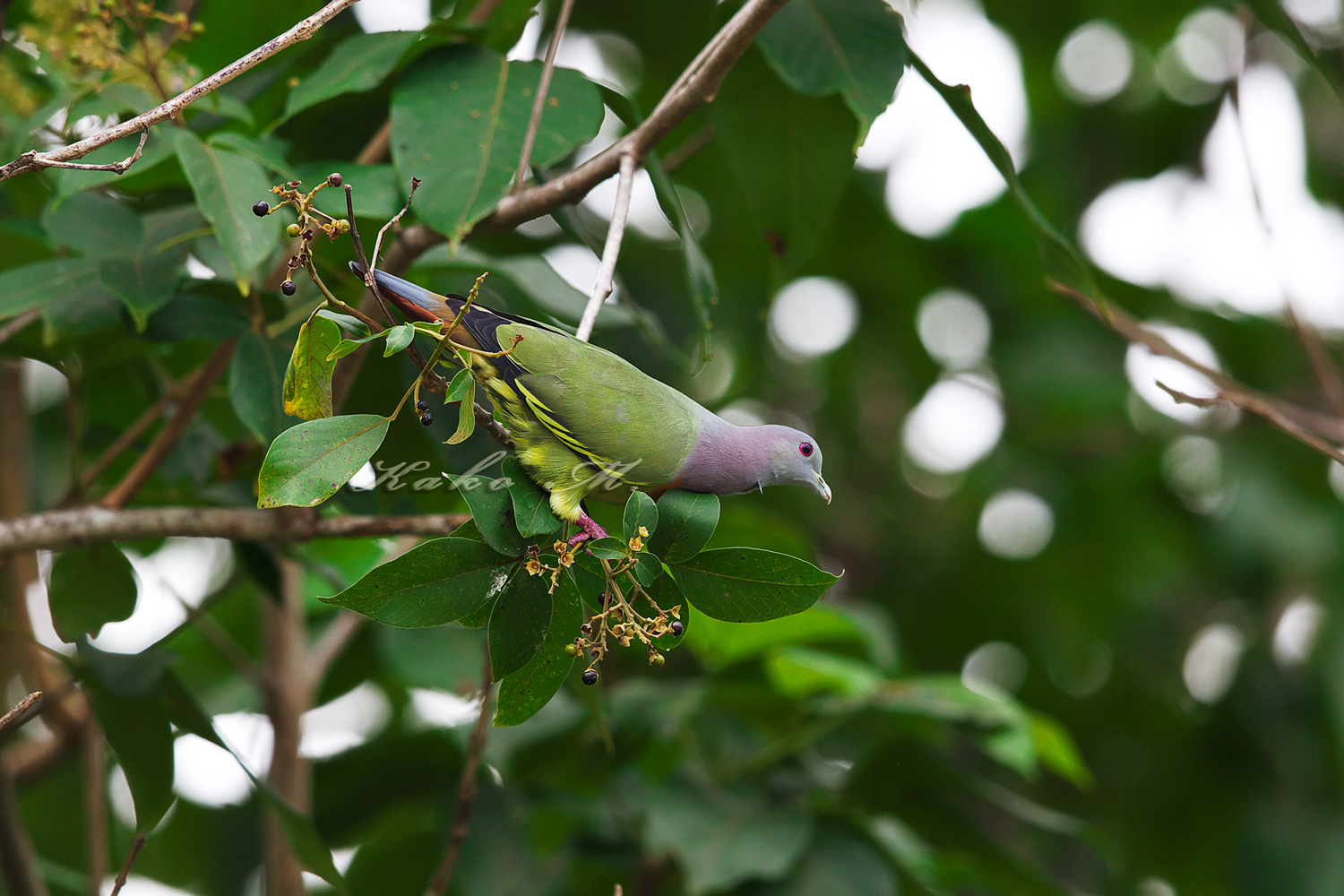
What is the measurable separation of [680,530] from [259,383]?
3.26ft

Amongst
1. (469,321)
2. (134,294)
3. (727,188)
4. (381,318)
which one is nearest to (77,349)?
(134,294)

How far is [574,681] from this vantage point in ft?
9.49

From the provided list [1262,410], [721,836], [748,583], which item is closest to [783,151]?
[1262,410]

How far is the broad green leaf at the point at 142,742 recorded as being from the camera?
7.20 ft

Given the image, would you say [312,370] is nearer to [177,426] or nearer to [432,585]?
[432,585]

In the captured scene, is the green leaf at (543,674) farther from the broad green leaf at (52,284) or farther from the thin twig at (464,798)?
the broad green leaf at (52,284)

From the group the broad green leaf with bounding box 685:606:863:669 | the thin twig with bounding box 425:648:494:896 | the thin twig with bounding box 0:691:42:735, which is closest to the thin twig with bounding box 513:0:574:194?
the thin twig with bounding box 425:648:494:896

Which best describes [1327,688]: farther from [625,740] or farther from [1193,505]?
[625,740]

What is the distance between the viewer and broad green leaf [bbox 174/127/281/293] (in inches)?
69.5

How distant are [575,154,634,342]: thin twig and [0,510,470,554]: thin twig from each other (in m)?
0.63

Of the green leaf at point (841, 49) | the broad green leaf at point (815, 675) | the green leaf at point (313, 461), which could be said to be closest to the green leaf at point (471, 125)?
the green leaf at point (841, 49)

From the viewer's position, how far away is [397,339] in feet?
3.98

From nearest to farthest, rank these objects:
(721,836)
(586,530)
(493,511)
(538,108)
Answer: (493,511) < (586,530) < (538,108) < (721,836)

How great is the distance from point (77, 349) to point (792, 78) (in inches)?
68.3
